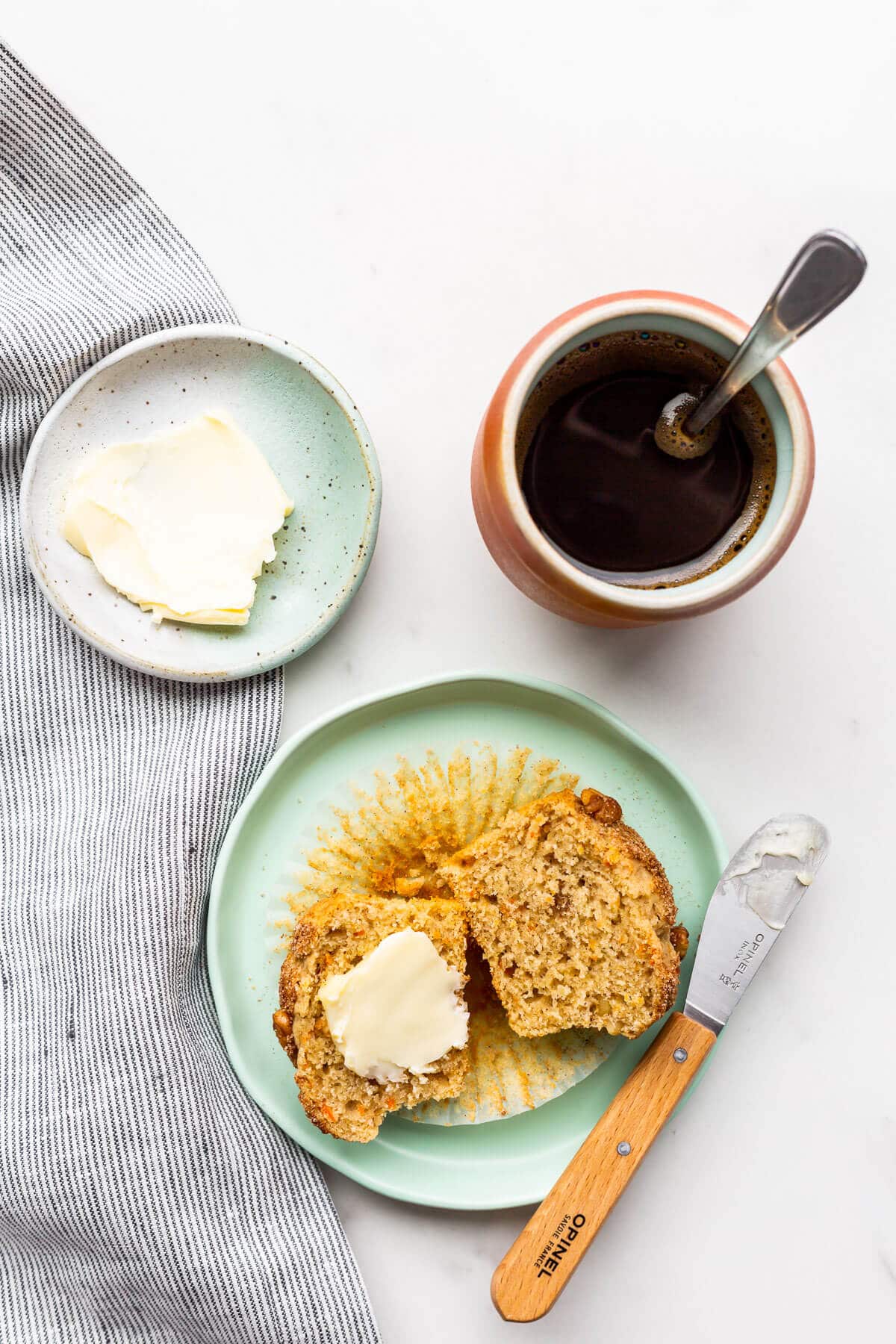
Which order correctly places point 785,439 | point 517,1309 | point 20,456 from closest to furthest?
point 785,439, point 517,1309, point 20,456

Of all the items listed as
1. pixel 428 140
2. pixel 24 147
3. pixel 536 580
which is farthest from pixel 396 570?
pixel 24 147

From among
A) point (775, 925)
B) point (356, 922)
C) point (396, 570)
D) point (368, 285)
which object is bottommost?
point (356, 922)

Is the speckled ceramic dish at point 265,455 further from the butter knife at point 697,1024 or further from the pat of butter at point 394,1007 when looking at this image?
the butter knife at point 697,1024

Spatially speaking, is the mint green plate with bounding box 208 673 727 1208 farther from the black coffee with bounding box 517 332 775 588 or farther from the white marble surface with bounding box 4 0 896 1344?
the black coffee with bounding box 517 332 775 588

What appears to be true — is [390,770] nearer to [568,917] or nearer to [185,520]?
[568,917]

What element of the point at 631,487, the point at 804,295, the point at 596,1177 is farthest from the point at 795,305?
the point at 596,1177

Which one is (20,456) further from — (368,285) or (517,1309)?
(517,1309)

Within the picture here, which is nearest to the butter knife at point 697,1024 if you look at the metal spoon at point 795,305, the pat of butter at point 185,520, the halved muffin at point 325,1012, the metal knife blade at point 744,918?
the metal knife blade at point 744,918
